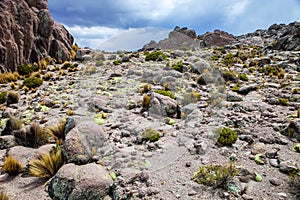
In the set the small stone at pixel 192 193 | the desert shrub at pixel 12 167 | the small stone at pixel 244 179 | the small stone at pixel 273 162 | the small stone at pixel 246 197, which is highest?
the small stone at pixel 273 162

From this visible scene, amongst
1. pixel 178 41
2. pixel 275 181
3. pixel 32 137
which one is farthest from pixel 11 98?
pixel 178 41

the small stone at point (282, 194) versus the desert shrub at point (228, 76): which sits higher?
the desert shrub at point (228, 76)

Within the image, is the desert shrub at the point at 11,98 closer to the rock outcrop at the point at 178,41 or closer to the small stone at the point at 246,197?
the small stone at the point at 246,197

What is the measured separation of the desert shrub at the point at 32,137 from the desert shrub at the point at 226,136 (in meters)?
6.14

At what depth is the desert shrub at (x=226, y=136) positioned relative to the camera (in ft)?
20.1

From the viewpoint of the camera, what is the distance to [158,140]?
658cm

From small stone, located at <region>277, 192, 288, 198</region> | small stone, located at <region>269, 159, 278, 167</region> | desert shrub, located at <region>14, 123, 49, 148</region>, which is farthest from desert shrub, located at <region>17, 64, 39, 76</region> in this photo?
small stone, located at <region>277, 192, 288, 198</region>

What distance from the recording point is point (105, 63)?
20.2m

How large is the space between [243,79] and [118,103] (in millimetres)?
10349

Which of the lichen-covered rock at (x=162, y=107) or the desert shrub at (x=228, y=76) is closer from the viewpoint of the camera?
the lichen-covered rock at (x=162, y=107)

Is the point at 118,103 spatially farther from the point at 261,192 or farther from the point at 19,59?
the point at 19,59

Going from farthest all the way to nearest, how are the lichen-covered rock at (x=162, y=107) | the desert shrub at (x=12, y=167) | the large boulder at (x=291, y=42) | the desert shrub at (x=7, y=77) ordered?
the large boulder at (x=291, y=42) → the desert shrub at (x=7, y=77) → the lichen-covered rock at (x=162, y=107) → the desert shrub at (x=12, y=167)

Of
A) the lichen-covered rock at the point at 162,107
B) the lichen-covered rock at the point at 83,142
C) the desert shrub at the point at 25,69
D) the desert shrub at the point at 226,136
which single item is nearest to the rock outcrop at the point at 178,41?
the desert shrub at the point at 25,69

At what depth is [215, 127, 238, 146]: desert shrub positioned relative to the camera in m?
6.13
